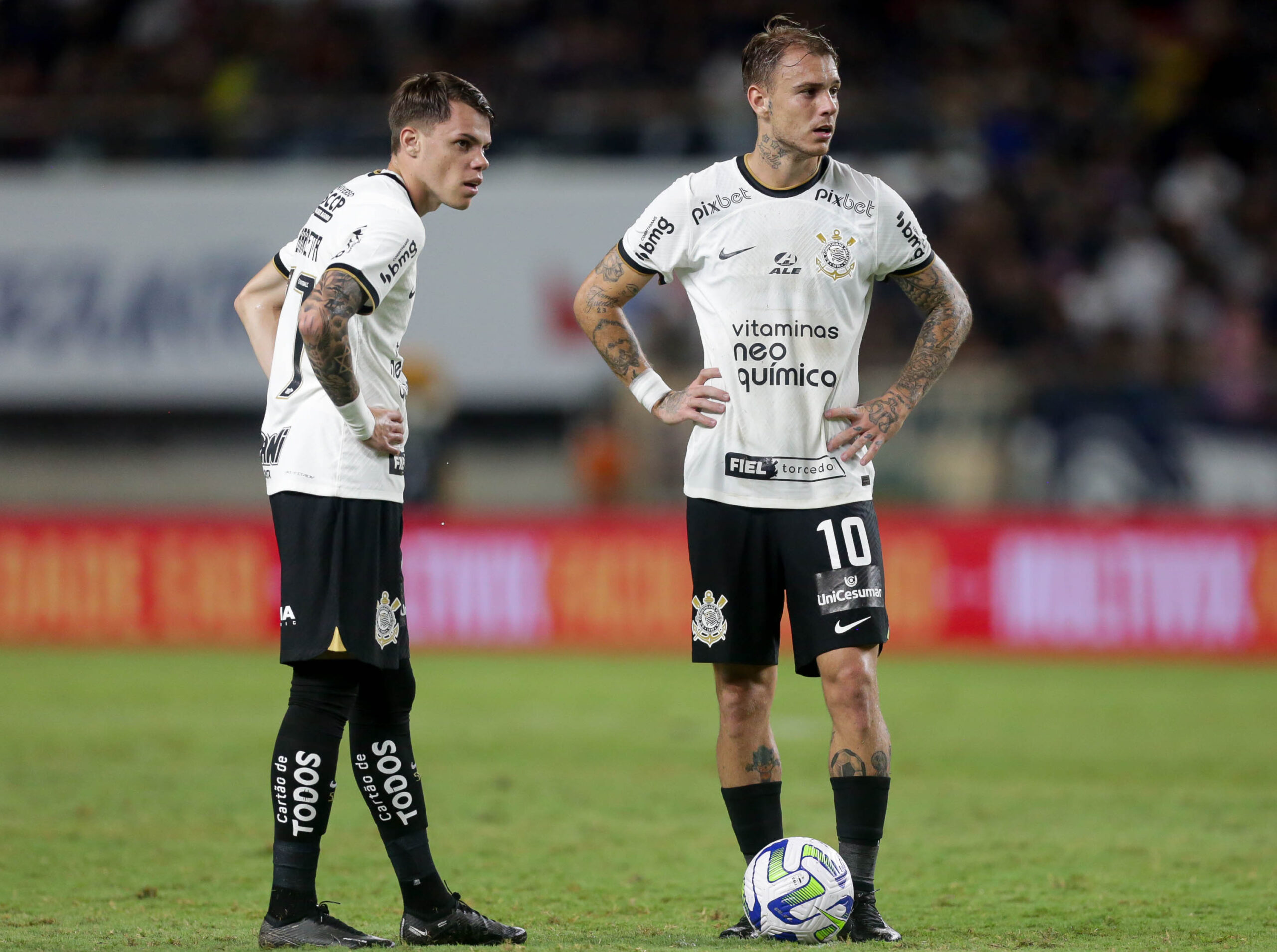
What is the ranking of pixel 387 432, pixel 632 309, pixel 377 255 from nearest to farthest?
pixel 377 255 → pixel 387 432 → pixel 632 309

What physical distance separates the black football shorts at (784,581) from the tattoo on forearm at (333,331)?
1090 mm

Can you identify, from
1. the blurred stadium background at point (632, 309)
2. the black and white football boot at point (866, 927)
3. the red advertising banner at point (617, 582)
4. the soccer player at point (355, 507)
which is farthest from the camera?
the blurred stadium background at point (632, 309)

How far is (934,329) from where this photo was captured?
5086 mm

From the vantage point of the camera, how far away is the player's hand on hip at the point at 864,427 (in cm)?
484

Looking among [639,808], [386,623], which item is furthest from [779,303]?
[639,808]

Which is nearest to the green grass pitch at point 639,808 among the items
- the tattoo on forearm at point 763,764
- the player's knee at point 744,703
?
Answer: the tattoo on forearm at point 763,764

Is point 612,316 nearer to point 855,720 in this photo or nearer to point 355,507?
point 355,507

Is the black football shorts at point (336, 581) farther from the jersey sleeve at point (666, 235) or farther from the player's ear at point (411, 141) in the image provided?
the jersey sleeve at point (666, 235)

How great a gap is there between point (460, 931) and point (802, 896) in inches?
38.5

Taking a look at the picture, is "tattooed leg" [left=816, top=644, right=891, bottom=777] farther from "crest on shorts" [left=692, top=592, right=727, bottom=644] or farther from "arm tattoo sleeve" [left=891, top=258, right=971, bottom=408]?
"arm tattoo sleeve" [left=891, top=258, right=971, bottom=408]

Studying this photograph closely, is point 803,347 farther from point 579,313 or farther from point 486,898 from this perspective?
point 486,898

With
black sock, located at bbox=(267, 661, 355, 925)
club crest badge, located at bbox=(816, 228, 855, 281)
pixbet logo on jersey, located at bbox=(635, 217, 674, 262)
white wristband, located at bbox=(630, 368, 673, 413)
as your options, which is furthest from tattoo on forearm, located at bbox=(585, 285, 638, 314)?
black sock, located at bbox=(267, 661, 355, 925)

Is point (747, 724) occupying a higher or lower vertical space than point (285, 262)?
lower

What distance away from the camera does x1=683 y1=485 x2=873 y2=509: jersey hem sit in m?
4.81
